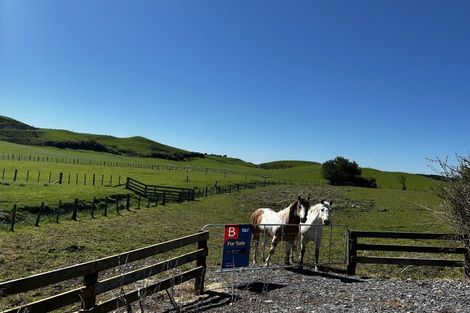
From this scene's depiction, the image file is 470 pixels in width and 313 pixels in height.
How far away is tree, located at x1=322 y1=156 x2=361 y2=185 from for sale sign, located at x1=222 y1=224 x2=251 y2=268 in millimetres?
100944

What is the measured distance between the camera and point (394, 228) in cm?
3052

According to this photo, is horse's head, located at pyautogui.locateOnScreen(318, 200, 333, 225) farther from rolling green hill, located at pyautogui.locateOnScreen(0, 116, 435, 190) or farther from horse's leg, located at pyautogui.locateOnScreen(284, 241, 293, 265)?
rolling green hill, located at pyautogui.locateOnScreen(0, 116, 435, 190)

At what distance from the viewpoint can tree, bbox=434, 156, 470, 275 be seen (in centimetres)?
1167

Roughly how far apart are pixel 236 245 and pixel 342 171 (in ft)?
334

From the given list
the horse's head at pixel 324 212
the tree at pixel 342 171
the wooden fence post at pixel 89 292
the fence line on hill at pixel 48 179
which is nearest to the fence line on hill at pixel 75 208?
the fence line on hill at pixel 48 179

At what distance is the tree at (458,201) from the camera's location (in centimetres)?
1167

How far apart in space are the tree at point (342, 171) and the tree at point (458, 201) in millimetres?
98450

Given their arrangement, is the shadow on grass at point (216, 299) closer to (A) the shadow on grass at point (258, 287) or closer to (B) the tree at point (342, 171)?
(A) the shadow on grass at point (258, 287)

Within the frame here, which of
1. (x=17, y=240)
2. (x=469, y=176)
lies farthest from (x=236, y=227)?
(x=17, y=240)

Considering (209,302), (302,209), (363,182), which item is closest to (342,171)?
(363,182)

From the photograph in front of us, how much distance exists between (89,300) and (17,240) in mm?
13102

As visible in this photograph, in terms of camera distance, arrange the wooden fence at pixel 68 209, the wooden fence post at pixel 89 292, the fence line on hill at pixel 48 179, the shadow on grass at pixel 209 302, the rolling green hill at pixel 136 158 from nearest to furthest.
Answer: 1. the wooden fence post at pixel 89 292
2. the shadow on grass at pixel 209 302
3. the wooden fence at pixel 68 209
4. the fence line on hill at pixel 48 179
5. the rolling green hill at pixel 136 158

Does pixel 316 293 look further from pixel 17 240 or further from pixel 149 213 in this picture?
pixel 149 213

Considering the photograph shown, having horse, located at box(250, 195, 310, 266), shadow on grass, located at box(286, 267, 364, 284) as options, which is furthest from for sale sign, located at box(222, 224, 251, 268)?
shadow on grass, located at box(286, 267, 364, 284)
